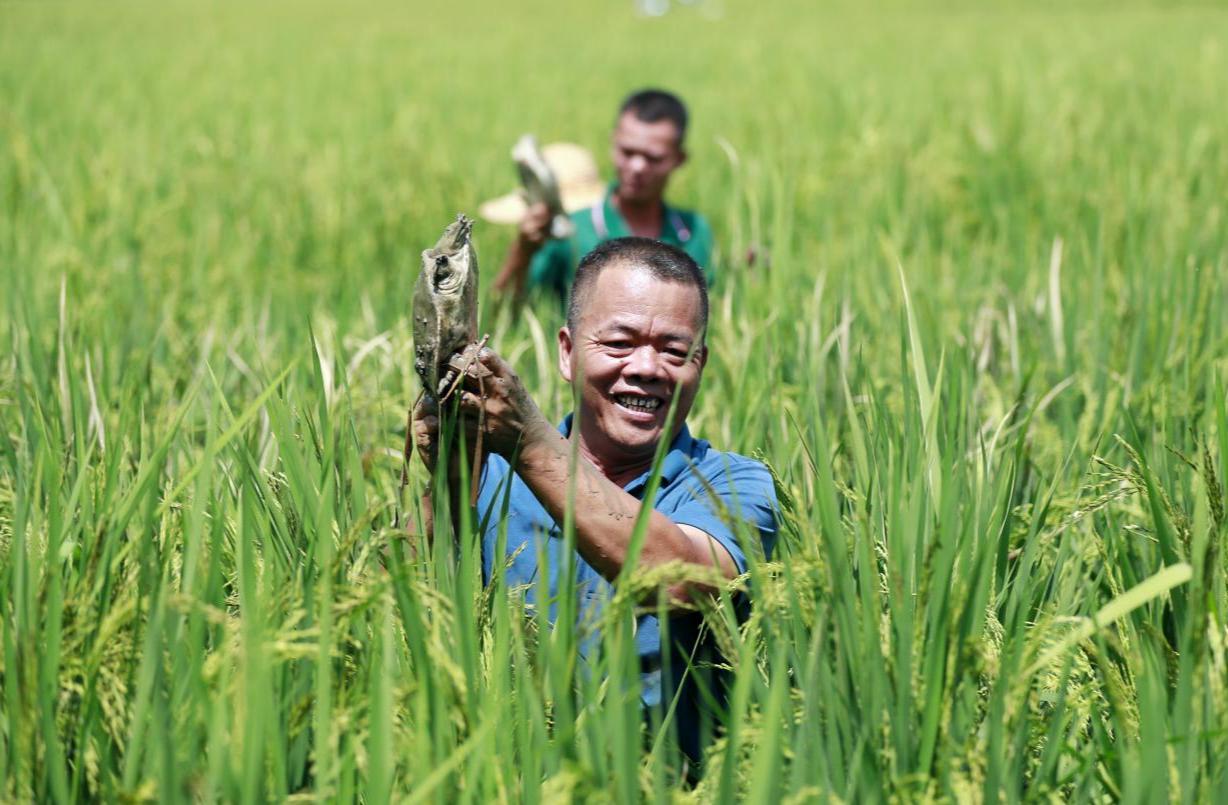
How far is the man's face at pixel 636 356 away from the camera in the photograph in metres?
1.72

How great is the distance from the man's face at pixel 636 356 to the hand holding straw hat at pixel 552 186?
5.00ft

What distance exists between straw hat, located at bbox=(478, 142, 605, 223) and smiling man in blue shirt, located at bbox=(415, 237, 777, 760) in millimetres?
1998

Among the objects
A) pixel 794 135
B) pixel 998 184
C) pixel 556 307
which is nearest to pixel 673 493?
pixel 556 307

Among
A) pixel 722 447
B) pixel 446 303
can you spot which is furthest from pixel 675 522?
pixel 722 447

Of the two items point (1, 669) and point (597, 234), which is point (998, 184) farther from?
point (1, 669)

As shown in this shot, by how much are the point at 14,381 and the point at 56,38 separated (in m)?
13.0

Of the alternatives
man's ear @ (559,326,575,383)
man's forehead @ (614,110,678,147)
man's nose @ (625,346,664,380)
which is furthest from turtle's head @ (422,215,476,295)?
man's forehead @ (614,110,678,147)

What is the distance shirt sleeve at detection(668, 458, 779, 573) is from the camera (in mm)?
1604

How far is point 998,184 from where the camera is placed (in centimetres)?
502

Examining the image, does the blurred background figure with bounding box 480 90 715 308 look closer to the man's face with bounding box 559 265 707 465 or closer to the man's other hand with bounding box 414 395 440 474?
the man's face with bounding box 559 265 707 465

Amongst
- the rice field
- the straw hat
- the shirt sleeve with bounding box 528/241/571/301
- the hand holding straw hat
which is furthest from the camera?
the straw hat

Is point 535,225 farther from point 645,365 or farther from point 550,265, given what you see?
point 645,365

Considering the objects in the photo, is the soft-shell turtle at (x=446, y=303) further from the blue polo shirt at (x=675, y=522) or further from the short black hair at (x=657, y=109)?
the short black hair at (x=657, y=109)

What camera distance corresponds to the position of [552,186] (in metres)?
3.37
